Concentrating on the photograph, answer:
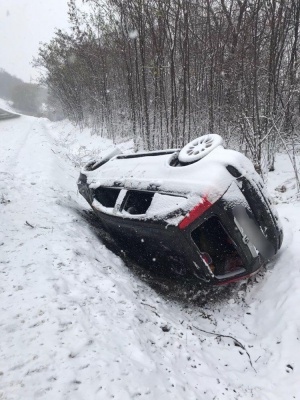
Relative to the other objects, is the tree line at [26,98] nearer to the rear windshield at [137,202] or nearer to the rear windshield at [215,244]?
the rear windshield at [137,202]

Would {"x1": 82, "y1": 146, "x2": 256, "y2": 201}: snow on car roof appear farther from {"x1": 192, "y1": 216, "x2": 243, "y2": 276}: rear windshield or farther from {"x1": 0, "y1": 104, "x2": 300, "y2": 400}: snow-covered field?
{"x1": 0, "y1": 104, "x2": 300, "y2": 400}: snow-covered field

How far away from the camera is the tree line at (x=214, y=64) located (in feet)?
22.9

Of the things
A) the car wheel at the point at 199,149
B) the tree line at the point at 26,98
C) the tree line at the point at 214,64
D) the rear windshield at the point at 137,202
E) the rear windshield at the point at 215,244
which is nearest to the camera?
the car wheel at the point at 199,149

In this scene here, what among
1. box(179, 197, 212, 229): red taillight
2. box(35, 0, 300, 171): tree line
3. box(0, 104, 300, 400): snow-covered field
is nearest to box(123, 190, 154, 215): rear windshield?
box(0, 104, 300, 400): snow-covered field

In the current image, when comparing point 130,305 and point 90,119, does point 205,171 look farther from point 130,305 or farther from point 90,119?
point 90,119

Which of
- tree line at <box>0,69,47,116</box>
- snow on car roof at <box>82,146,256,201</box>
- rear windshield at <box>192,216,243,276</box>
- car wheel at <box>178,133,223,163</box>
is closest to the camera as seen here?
snow on car roof at <box>82,146,256,201</box>

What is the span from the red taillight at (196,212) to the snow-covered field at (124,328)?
1018 mm

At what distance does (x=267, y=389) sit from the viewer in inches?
94.7

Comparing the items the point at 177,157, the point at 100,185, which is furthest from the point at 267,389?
the point at 100,185

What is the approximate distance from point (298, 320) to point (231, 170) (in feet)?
5.17

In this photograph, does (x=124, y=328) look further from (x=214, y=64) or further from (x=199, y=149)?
(x=214, y=64)

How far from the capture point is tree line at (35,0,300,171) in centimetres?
698

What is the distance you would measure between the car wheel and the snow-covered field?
1600 mm

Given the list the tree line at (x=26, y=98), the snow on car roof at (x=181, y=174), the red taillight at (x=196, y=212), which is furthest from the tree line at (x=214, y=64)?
the tree line at (x=26, y=98)
